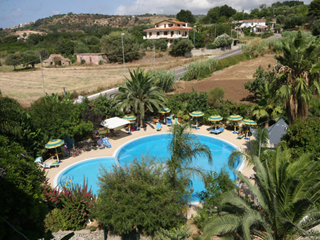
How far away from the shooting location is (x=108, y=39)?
195 feet

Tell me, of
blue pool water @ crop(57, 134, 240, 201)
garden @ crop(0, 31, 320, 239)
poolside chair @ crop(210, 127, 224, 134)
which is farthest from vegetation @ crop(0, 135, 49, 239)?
poolside chair @ crop(210, 127, 224, 134)

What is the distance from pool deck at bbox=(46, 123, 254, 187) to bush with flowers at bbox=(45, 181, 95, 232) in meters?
2.97

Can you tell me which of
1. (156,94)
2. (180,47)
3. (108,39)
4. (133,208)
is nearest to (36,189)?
(133,208)

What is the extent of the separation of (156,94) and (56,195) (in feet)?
38.0

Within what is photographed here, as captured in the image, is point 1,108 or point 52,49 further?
point 52,49

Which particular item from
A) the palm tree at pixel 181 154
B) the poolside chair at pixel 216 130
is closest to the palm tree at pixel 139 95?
the poolside chair at pixel 216 130

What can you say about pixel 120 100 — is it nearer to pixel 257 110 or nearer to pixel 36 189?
pixel 257 110

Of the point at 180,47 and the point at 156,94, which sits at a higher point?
the point at 180,47

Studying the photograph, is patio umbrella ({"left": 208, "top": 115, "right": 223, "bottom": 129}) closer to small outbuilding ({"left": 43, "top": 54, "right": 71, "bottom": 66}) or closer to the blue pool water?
the blue pool water

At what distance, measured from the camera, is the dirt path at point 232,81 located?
2475cm

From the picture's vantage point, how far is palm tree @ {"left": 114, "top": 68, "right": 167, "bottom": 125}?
59.8 ft

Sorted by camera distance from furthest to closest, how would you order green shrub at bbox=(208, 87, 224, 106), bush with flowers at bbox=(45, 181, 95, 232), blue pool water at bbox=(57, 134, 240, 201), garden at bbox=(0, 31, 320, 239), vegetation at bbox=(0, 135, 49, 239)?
green shrub at bbox=(208, 87, 224, 106)
blue pool water at bbox=(57, 134, 240, 201)
bush with flowers at bbox=(45, 181, 95, 232)
garden at bbox=(0, 31, 320, 239)
vegetation at bbox=(0, 135, 49, 239)

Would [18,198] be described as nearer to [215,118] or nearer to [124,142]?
[124,142]

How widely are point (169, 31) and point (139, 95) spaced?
2173 inches
